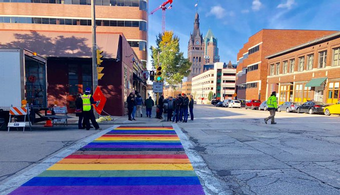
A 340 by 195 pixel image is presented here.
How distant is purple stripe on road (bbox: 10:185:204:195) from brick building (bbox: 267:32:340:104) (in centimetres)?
2798

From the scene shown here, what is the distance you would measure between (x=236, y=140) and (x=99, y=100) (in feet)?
24.7

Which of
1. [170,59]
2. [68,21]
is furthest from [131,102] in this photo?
[68,21]

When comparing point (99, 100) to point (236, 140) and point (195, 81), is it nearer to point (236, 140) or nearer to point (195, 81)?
point (236, 140)

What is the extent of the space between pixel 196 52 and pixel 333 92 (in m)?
139

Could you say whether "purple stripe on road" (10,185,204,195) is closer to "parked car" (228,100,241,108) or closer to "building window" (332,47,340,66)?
"building window" (332,47,340,66)

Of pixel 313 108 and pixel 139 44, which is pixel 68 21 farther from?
pixel 313 108

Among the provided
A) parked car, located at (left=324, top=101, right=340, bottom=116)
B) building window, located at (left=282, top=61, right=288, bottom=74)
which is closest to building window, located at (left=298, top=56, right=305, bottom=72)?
building window, located at (left=282, top=61, right=288, bottom=74)

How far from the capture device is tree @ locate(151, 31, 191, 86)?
108 ft

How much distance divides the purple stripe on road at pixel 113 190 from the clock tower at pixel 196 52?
151 m

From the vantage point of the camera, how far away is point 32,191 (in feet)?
9.73

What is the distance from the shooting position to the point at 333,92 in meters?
23.1

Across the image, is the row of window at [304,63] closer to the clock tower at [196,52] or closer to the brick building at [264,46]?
the brick building at [264,46]

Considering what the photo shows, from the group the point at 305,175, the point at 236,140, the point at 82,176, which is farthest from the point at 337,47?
the point at 82,176

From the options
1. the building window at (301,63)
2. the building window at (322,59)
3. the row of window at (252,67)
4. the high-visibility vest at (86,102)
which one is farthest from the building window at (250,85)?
the high-visibility vest at (86,102)
